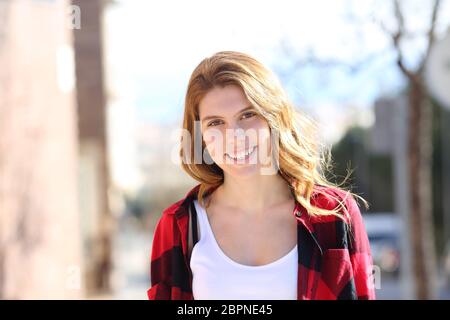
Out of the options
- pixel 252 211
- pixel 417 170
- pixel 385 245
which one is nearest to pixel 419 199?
pixel 417 170

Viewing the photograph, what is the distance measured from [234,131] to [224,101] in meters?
0.09

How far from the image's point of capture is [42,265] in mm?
6098

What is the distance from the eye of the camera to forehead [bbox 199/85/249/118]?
1.82 metres

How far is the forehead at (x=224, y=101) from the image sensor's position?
5.97ft

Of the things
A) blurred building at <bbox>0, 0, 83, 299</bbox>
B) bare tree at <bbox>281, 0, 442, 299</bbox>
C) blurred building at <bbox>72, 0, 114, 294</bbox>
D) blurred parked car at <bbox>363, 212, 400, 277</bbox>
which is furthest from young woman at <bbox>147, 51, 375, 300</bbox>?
blurred parked car at <bbox>363, 212, 400, 277</bbox>

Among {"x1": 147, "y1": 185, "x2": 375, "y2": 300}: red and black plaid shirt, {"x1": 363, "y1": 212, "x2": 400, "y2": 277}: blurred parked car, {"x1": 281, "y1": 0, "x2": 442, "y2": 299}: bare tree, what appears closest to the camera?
{"x1": 147, "y1": 185, "x2": 375, "y2": 300}: red and black plaid shirt

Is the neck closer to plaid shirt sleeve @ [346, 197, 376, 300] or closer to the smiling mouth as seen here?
the smiling mouth

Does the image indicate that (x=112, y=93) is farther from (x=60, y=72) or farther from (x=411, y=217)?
(x=411, y=217)

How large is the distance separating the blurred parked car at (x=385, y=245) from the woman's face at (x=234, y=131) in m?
12.1

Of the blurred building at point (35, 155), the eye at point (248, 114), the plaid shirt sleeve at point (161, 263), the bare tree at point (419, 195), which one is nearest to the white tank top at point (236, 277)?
the plaid shirt sleeve at point (161, 263)
